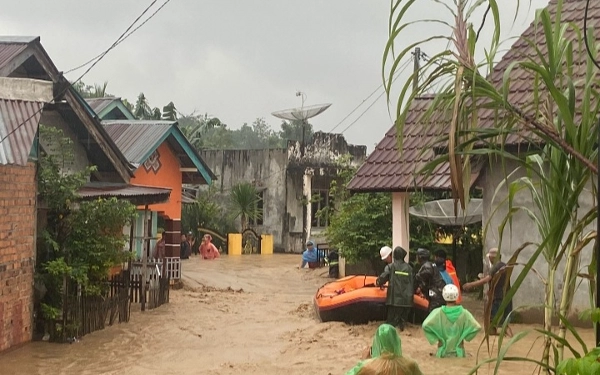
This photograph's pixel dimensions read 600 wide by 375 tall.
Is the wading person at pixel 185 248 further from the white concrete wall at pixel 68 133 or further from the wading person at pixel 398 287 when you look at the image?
the wading person at pixel 398 287

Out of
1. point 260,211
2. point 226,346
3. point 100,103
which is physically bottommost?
point 226,346

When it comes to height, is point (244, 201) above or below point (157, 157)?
below

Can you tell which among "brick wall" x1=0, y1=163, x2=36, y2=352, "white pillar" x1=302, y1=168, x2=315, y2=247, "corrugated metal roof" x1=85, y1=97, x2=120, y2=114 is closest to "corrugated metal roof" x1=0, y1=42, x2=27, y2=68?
"brick wall" x1=0, y1=163, x2=36, y2=352

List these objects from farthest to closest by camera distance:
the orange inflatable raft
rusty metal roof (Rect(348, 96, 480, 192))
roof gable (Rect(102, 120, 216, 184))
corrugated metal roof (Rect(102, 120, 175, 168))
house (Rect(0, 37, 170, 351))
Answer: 1. roof gable (Rect(102, 120, 216, 184))
2. corrugated metal roof (Rect(102, 120, 175, 168))
3. rusty metal roof (Rect(348, 96, 480, 192))
4. the orange inflatable raft
5. house (Rect(0, 37, 170, 351))

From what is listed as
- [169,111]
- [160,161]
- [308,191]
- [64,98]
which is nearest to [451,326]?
[64,98]

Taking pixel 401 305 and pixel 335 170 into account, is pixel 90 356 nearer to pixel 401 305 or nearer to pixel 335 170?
pixel 401 305

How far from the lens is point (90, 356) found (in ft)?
38.5

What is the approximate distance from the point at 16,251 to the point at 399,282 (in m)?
5.65

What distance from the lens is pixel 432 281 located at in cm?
1210

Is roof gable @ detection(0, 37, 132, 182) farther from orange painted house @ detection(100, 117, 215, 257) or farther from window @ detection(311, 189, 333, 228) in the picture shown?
window @ detection(311, 189, 333, 228)

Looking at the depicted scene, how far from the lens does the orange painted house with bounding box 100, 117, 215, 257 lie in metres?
18.8

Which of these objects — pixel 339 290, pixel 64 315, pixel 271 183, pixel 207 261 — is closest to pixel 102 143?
pixel 64 315

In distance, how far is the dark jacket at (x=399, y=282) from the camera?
1205 centimetres

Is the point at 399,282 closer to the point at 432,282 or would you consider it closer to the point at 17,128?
the point at 432,282
